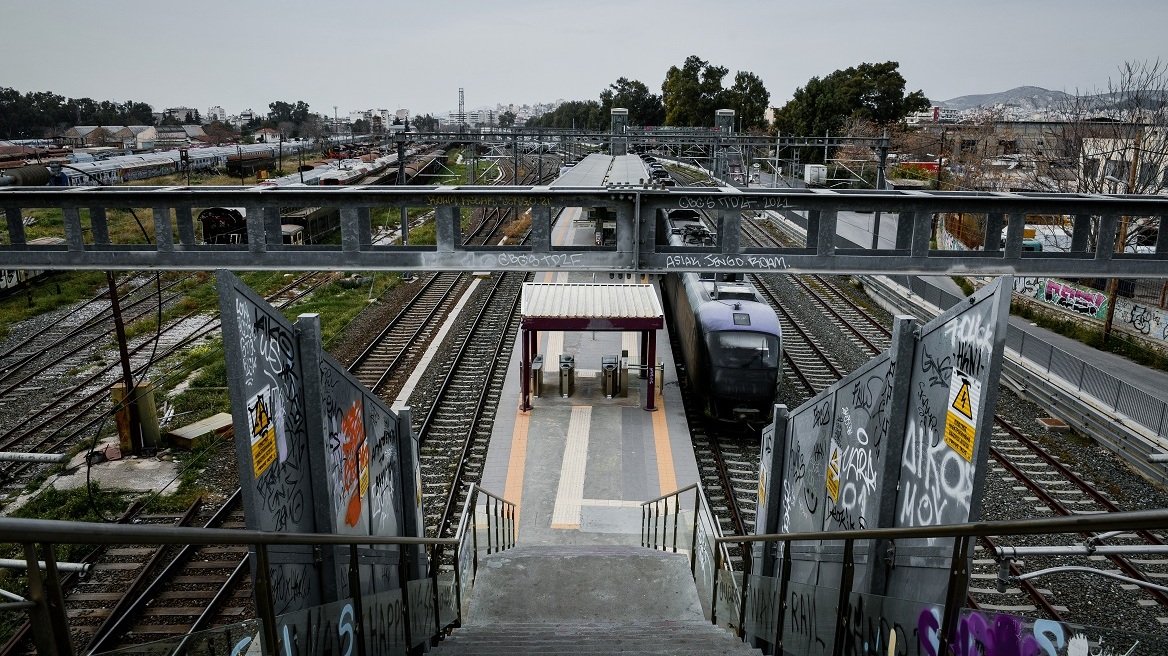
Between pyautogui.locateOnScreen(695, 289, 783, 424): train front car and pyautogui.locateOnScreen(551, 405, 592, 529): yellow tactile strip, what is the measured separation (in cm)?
263

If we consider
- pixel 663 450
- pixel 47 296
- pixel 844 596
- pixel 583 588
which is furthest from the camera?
pixel 47 296

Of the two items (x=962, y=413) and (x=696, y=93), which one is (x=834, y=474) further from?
(x=696, y=93)

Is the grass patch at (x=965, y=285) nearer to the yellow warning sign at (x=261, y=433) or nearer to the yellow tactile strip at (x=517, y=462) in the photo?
the yellow tactile strip at (x=517, y=462)

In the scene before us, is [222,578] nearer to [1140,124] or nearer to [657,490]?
[657,490]

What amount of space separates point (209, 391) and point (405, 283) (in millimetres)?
11928

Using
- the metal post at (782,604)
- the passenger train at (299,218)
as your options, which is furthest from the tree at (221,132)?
the metal post at (782,604)

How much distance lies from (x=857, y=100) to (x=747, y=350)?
1977 inches

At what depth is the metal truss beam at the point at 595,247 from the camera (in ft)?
22.7

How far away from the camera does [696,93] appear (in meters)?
77.2

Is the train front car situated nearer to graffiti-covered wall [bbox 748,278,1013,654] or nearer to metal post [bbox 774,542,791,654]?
graffiti-covered wall [bbox 748,278,1013,654]

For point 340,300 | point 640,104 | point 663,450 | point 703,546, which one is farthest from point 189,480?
point 640,104

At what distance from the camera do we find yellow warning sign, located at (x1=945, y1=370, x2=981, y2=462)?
3836mm

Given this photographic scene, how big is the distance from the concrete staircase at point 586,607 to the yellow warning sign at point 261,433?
8.38 ft

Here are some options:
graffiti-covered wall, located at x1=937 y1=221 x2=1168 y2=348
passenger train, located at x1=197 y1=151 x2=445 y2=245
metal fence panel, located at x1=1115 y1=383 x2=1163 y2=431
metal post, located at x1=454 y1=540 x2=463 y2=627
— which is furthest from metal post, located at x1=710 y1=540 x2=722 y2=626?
passenger train, located at x1=197 y1=151 x2=445 y2=245
